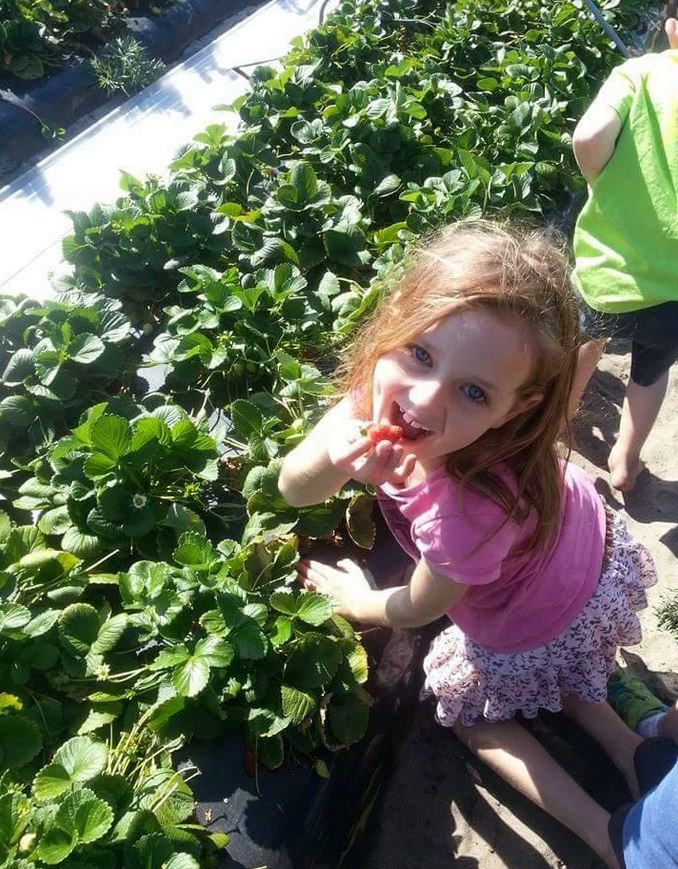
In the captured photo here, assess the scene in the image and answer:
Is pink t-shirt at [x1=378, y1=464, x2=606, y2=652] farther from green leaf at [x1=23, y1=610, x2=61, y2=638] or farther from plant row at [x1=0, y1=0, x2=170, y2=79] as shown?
plant row at [x1=0, y1=0, x2=170, y2=79]

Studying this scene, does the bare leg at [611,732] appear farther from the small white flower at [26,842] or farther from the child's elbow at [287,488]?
the small white flower at [26,842]

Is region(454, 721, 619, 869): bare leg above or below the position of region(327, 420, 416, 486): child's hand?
below

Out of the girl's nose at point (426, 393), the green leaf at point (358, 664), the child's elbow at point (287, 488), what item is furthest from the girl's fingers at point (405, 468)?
the green leaf at point (358, 664)

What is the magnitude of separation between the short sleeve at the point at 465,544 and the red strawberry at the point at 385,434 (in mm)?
179

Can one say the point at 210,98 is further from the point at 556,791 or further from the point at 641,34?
the point at 556,791

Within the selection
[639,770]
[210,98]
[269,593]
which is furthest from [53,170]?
[639,770]

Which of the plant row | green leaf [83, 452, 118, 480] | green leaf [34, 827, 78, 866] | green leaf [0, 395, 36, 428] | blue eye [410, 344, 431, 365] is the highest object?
the plant row

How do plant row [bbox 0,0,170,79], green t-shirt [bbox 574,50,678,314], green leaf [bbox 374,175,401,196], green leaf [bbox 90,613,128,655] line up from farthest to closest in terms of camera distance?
plant row [bbox 0,0,170,79] < green leaf [bbox 374,175,401,196] < green t-shirt [bbox 574,50,678,314] < green leaf [bbox 90,613,128,655]

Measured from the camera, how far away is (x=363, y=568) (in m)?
1.88

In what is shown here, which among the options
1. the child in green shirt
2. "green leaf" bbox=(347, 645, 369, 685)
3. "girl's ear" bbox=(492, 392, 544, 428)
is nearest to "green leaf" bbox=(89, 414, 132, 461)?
"green leaf" bbox=(347, 645, 369, 685)

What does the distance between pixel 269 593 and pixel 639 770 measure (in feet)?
3.12

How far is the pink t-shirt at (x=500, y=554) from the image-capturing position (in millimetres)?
1453

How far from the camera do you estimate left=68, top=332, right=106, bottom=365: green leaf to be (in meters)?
1.96

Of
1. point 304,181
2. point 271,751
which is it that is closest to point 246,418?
point 271,751
